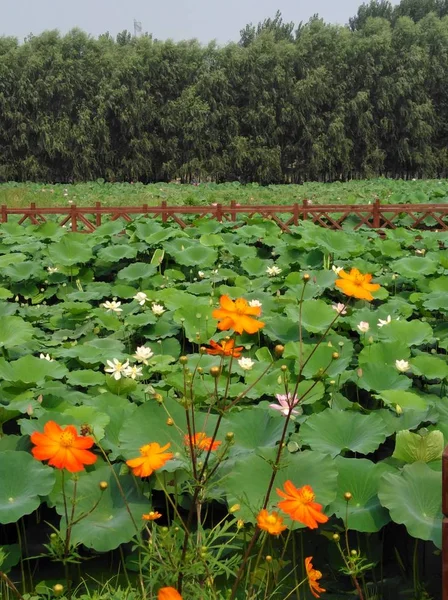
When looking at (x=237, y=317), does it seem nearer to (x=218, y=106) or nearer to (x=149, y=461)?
(x=149, y=461)

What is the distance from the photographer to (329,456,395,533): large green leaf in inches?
72.4

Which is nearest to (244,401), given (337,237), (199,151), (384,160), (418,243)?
(337,237)

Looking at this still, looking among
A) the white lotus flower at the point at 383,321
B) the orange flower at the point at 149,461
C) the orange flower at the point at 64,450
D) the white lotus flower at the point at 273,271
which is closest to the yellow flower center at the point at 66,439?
the orange flower at the point at 64,450

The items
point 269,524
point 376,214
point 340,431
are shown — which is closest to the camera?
point 269,524

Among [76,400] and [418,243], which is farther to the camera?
[418,243]

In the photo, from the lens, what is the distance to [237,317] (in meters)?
1.38

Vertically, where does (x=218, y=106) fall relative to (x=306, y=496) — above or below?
above

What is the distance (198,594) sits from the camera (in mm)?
1409

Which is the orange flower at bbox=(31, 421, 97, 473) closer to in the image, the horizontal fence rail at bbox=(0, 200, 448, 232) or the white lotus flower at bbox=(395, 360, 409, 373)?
the white lotus flower at bbox=(395, 360, 409, 373)

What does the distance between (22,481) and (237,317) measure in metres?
0.90

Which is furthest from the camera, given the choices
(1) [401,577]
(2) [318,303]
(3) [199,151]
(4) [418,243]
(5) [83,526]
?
(3) [199,151]

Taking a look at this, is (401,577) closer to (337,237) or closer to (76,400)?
(76,400)

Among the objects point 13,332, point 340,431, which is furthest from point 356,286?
point 13,332

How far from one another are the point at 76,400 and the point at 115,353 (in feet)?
1.94
